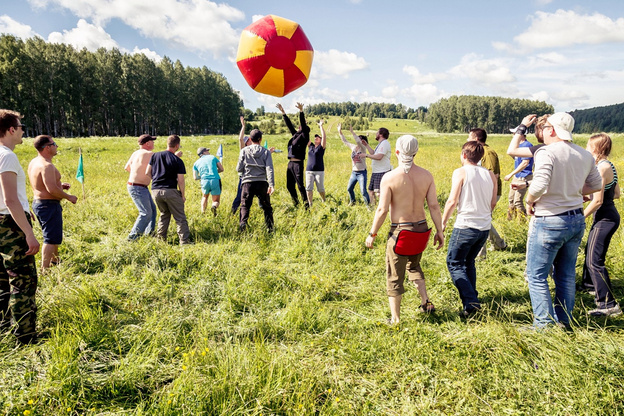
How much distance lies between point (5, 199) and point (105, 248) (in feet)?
8.96

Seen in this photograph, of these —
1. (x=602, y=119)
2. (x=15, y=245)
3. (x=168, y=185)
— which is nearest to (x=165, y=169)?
(x=168, y=185)

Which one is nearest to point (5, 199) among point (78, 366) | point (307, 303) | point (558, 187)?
point (78, 366)

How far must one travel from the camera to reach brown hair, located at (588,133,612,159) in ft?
12.1

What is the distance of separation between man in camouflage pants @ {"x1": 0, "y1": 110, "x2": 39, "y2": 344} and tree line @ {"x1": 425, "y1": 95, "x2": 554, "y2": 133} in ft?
414

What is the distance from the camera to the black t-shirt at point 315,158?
806 cm

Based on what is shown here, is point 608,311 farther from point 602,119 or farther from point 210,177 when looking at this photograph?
point 602,119

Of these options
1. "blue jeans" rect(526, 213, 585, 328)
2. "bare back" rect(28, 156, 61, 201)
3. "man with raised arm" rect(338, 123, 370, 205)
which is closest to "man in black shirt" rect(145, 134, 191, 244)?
Answer: "bare back" rect(28, 156, 61, 201)

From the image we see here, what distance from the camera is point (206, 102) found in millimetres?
68125

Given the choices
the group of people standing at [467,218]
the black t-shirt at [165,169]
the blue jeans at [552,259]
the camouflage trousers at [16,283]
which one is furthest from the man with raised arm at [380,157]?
the camouflage trousers at [16,283]

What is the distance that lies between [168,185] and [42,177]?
1812 mm

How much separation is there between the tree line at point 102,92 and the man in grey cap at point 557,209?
56.9 m

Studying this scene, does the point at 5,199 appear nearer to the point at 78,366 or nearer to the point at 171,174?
the point at 78,366

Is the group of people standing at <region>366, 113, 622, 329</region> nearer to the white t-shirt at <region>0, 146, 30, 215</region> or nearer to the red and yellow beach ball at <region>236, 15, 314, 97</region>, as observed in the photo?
the red and yellow beach ball at <region>236, 15, 314, 97</region>

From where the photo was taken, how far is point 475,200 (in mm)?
3688
